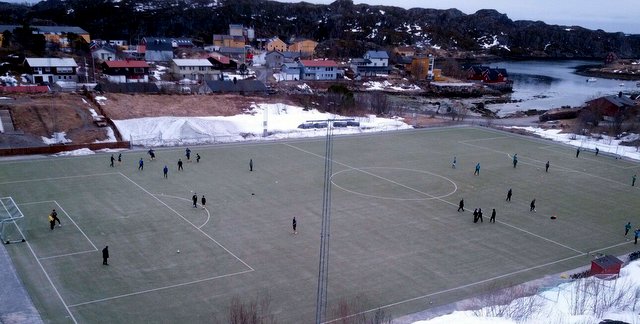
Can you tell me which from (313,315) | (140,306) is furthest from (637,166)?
(140,306)

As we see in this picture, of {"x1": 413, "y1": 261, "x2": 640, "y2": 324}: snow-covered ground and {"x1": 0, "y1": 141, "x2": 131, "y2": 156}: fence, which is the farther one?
{"x1": 0, "y1": 141, "x2": 131, "y2": 156}: fence

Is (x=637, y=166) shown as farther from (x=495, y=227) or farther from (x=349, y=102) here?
(x=349, y=102)

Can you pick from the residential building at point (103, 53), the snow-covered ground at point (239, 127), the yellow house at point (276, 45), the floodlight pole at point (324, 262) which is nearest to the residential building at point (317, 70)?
the residential building at point (103, 53)

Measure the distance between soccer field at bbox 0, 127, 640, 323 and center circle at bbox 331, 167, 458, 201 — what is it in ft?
0.56

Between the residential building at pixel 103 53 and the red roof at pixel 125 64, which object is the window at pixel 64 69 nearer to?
Answer: the red roof at pixel 125 64

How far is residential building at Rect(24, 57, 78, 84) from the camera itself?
54969 mm

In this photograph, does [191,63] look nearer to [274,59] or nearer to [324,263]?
[274,59]

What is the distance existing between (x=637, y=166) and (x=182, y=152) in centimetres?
3280

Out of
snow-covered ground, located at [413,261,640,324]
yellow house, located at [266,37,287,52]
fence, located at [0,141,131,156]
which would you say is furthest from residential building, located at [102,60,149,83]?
snow-covered ground, located at [413,261,640,324]

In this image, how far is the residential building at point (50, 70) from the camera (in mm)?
54969

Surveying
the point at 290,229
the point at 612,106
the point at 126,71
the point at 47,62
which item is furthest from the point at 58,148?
the point at 612,106

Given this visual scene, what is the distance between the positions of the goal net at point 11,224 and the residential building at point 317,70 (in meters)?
61.5

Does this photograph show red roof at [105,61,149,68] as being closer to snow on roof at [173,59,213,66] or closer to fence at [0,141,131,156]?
snow on roof at [173,59,213,66]

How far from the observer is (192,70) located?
70.9 m
